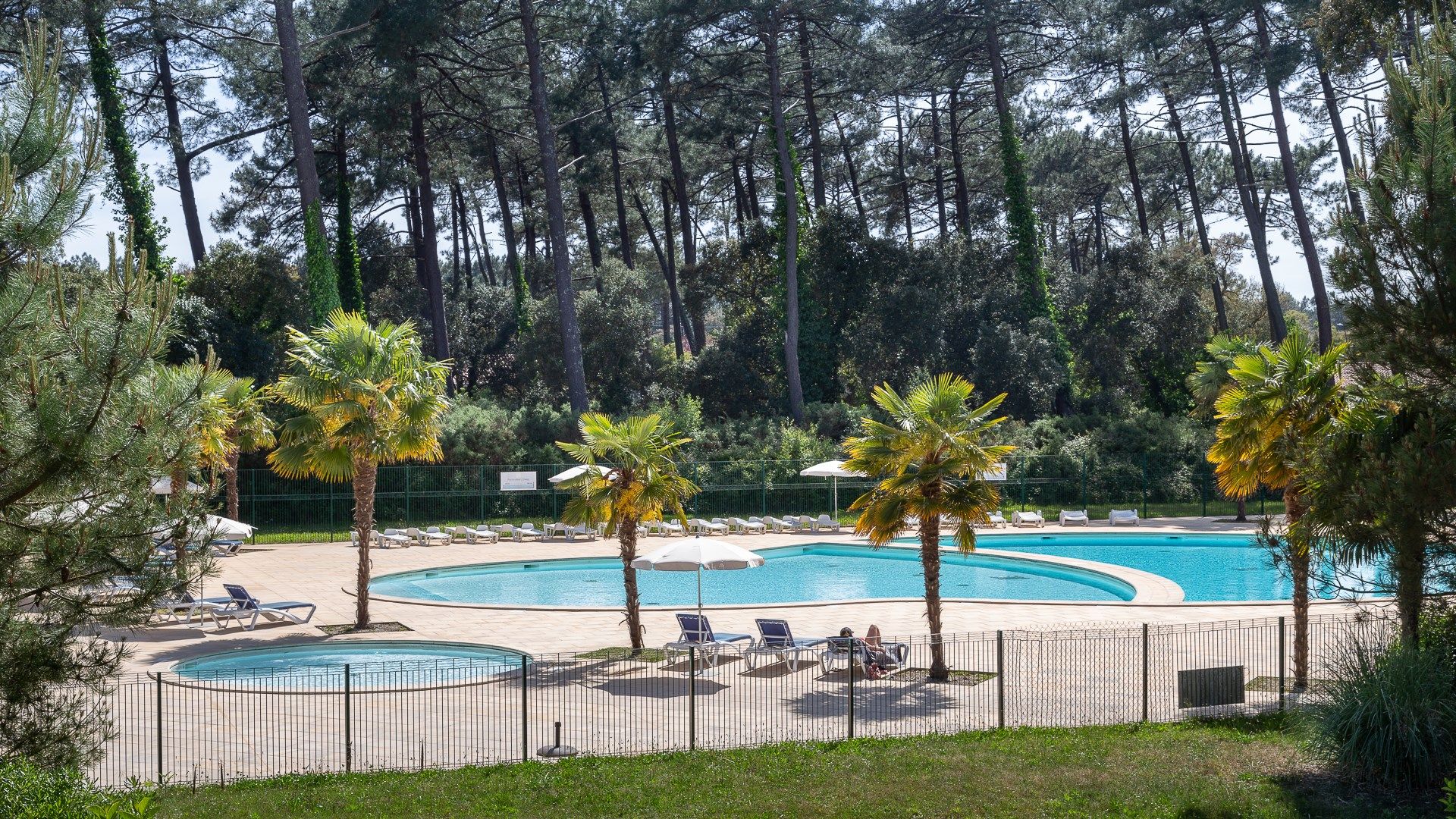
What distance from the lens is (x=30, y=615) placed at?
8.45m

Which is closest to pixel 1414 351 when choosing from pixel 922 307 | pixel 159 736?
pixel 159 736

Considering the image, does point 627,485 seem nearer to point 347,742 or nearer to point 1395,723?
point 347,742

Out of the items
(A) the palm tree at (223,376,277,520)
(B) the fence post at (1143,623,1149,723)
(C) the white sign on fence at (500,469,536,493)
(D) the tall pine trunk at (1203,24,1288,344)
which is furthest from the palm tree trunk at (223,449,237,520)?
(D) the tall pine trunk at (1203,24,1288,344)

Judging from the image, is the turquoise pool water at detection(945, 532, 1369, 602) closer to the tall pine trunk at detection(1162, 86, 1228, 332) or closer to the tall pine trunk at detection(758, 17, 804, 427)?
the tall pine trunk at detection(758, 17, 804, 427)

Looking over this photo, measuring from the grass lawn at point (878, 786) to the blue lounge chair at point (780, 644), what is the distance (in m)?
4.28

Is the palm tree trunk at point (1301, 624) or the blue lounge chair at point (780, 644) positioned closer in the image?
the palm tree trunk at point (1301, 624)

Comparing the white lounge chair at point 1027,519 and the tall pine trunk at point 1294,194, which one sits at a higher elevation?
the tall pine trunk at point 1294,194

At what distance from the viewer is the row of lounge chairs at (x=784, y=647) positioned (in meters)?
17.0

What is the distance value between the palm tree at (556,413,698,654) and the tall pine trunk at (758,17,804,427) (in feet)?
79.7

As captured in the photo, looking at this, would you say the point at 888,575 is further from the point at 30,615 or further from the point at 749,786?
the point at 30,615

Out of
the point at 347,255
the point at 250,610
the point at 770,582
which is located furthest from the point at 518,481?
the point at 250,610

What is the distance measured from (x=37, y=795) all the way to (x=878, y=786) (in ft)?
23.3

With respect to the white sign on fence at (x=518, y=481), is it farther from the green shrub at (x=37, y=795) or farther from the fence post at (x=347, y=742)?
the green shrub at (x=37, y=795)

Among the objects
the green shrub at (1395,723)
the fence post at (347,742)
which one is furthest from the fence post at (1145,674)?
the fence post at (347,742)
